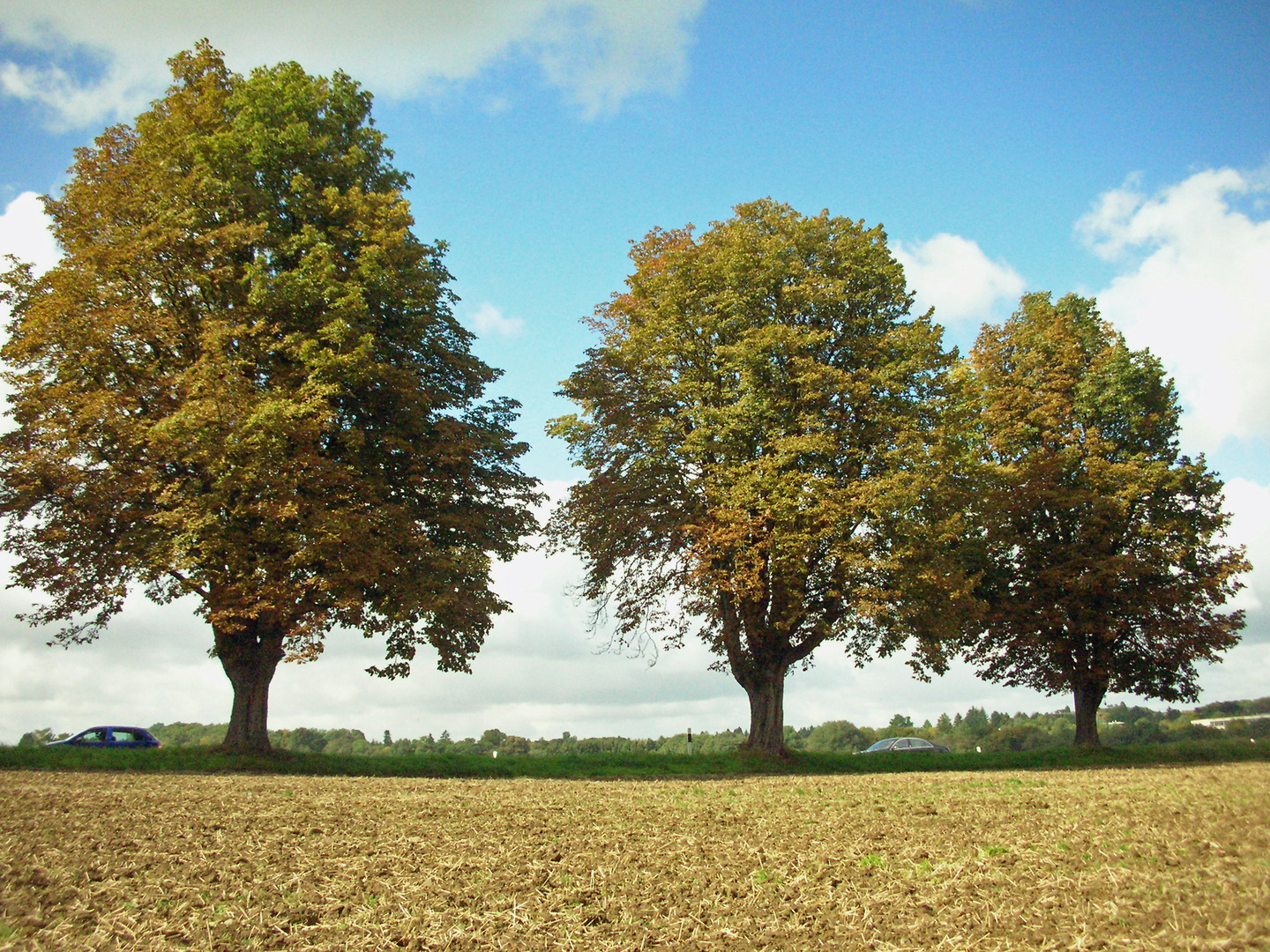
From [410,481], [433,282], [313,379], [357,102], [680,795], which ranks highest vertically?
[357,102]

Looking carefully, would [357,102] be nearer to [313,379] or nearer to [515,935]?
[313,379]

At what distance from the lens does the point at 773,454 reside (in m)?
23.4

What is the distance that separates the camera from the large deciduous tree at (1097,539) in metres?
28.4

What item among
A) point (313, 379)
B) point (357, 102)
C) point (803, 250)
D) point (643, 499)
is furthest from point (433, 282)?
point (803, 250)

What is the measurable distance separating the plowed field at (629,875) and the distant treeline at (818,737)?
13565mm

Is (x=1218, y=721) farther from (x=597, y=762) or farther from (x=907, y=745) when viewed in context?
(x=597, y=762)

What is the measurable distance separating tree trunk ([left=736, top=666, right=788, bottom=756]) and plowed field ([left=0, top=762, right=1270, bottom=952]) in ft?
45.9

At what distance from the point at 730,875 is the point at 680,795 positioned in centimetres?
546

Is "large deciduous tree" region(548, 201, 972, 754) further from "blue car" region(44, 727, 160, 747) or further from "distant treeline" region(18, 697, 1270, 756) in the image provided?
"blue car" region(44, 727, 160, 747)

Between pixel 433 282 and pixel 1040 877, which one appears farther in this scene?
pixel 433 282

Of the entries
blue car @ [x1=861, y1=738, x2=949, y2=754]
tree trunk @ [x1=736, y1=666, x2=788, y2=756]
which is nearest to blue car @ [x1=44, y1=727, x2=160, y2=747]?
tree trunk @ [x1=736, y1=666, x2=788, y2=756]

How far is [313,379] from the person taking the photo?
19.3 m

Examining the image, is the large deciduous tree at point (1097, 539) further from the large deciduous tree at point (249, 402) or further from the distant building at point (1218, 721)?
the distant building at point (1218, 721)

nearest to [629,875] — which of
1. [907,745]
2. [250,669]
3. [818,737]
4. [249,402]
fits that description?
[249,402]
